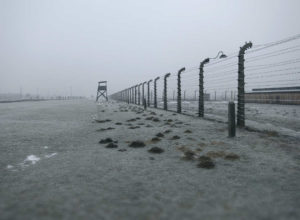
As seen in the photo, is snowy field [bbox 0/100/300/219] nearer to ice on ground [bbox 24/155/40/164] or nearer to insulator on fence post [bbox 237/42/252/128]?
ice on ground [bbox 24/155/40/164]

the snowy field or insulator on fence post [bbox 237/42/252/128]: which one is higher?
insulator on fence post [bbox 237/42/252/128]

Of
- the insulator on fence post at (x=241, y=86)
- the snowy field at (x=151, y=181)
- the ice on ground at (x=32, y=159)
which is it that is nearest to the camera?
the snowy field at (x=151, y=181)

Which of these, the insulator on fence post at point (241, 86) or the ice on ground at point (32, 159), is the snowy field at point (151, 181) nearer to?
the ice on ground at point (32, 159)

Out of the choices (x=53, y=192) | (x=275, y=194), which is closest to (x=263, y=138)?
(x=275, y=194)

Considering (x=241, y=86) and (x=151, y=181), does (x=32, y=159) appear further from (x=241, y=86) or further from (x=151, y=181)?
(x=241, y=86)

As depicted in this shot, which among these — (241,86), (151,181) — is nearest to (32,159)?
(151,181)

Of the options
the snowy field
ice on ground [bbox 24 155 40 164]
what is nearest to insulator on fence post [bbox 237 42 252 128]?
the snowy field

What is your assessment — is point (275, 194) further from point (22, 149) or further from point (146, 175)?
point (22, 149)

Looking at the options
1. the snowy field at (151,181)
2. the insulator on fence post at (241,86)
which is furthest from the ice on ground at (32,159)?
the insulator on fence post at (241,86)

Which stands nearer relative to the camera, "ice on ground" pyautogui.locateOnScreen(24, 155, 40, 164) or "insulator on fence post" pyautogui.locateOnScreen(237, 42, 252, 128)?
"ice on ground" pyautogui.locateOnScreen(24, 155, 40, 164)

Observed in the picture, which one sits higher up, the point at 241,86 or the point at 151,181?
the point at 241,86

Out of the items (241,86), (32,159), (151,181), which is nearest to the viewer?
(151,181)

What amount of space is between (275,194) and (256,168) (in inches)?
25.7

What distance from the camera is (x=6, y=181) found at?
198 cm
